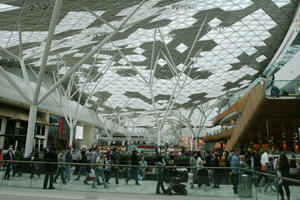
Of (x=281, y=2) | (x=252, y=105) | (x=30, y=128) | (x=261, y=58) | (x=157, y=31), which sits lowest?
(x=30, y=128)

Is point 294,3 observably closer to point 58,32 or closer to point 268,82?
point 268,82

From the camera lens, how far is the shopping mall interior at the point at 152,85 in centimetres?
1049

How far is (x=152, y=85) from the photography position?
3188 cm

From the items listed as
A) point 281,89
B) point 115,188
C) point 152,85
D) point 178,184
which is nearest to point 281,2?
point 281,89

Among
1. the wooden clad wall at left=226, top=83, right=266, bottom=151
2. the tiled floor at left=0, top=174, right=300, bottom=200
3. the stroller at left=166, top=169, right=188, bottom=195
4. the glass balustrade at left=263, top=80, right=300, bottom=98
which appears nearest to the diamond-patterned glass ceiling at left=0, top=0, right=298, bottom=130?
the wooden clad wall at left=226, top=83, right=266, bottom=151

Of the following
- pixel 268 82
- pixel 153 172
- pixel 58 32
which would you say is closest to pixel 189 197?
pixel 153 172

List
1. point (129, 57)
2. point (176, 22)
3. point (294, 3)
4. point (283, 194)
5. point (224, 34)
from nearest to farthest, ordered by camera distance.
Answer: point (283, 194) → point (294, 3) → point (176, 22) → point (224, 34) → point (129, 57)

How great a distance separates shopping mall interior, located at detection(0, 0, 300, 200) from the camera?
1049 cm

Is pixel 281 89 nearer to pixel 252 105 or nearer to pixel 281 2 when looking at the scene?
pixel 252 105

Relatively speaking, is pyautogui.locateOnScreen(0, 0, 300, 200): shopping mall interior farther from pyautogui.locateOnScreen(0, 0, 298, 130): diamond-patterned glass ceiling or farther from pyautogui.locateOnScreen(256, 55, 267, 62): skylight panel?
pyautogui.locateOnScreen(256, 55, 267, 62): skylight panel

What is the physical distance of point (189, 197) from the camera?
1020cm

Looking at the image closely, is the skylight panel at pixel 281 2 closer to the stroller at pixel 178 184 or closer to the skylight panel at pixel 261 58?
the skylight panel at pixel 261 58

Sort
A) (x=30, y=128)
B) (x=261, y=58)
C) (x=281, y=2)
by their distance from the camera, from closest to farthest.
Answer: (x=30, y=128) → (x=281, y=2) → (x=261, y=58)

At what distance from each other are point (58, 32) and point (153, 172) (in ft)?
58.5
